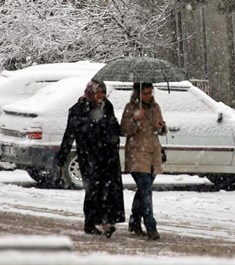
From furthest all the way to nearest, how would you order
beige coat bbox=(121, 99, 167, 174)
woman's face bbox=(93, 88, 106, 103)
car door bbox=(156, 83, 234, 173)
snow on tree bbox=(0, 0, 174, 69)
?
snow on tree bbox=(0, 0, 174, 69)
car door bbox=(156, 83, 234, 173)
woman's face bbox=(93, 88, 106, 103)
beige coat bbox=(121, 99, 167, 174)

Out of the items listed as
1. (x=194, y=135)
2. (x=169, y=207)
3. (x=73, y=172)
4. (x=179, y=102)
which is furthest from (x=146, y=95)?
(x=179, y=102)

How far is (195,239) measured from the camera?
8.68m

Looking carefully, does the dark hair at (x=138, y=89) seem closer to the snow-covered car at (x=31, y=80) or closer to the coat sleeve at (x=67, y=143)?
the coat sleeve at (x=67, y=143)

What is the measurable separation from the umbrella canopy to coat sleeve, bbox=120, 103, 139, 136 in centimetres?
34

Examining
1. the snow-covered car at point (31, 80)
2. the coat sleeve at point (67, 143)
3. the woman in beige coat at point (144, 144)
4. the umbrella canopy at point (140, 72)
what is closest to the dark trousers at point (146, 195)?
the woman in beige coat at point (144, 144)

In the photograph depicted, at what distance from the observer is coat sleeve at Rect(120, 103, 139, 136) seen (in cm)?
824

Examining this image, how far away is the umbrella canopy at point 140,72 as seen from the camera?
28.6 ft

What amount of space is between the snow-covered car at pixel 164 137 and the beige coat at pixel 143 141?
4.78m

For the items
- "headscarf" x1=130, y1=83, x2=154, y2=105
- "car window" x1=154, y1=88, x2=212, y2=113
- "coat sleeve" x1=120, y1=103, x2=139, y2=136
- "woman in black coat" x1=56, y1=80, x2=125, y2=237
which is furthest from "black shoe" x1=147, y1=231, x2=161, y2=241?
"car window" x1=154, y1=88, x2=212, y2=113

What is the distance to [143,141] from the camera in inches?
326

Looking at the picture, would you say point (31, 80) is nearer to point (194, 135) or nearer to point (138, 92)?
point (194, 135)

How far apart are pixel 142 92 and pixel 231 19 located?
87.5 ft

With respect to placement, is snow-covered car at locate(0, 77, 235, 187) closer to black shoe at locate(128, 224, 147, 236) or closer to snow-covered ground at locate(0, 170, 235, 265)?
snow-covered ground at locate(0, 170, 235, 265)

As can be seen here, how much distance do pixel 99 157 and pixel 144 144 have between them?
0.42 metres
